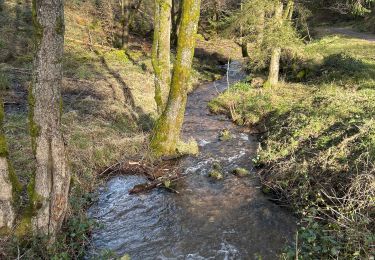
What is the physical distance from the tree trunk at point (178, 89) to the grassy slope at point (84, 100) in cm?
58

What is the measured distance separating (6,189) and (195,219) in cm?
387

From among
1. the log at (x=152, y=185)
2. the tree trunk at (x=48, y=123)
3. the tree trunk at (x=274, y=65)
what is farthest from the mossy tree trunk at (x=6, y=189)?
the tree trunk at (x=274, y=65)

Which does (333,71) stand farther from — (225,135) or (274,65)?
(225,135)

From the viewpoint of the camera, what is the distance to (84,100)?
42.4ft

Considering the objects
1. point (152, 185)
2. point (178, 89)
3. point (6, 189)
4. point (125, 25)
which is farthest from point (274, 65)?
point (6, 189)

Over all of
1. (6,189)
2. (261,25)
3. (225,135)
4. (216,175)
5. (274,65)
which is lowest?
(216,175)

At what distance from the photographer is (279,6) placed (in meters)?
15.8

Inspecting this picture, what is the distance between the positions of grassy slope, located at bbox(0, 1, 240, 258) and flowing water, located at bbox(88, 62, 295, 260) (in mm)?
693

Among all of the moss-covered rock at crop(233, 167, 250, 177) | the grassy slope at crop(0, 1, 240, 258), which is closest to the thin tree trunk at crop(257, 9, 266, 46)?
the grassy slope at crop(0, 1, 240, 258)

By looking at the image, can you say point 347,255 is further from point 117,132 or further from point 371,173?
point 117,132

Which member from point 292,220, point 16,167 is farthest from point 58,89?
point 292,220

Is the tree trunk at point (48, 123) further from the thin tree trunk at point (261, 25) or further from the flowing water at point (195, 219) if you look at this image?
the thin tree trunk at point (261, 25)

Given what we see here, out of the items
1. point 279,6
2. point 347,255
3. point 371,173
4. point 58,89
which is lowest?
point 347,255

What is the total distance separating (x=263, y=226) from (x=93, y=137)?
5323 mm
